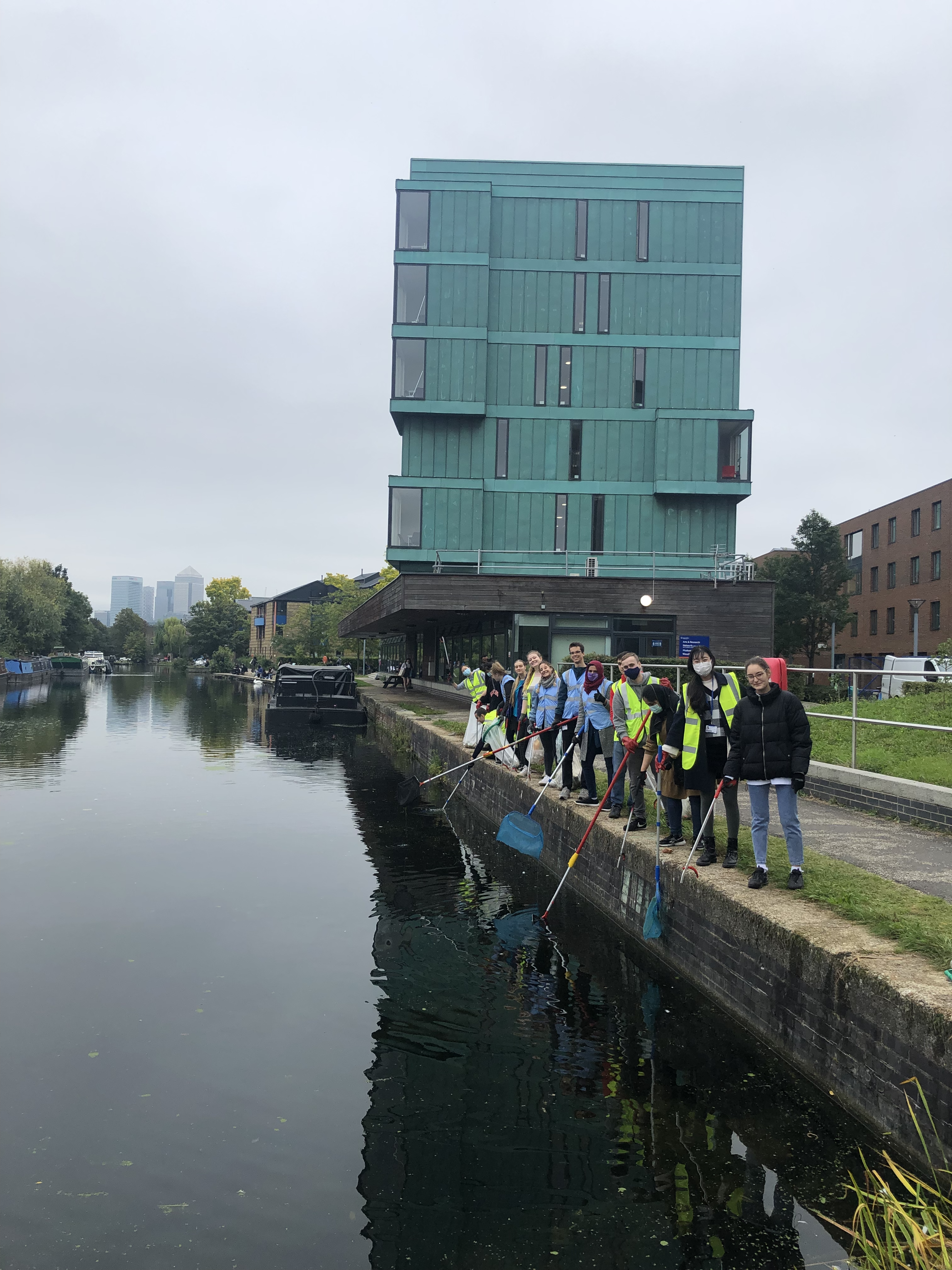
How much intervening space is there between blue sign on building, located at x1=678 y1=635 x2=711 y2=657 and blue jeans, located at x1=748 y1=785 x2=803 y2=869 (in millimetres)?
21097

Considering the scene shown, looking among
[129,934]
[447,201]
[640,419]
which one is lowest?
[129,934]

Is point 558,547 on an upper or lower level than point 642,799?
upper

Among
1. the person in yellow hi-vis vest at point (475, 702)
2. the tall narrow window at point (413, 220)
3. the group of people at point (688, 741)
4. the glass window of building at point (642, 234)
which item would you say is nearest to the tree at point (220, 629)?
the tall narrow window at point (413, 220)

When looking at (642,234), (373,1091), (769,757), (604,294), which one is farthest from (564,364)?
(373,1091)

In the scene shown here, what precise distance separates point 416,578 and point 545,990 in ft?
72.4

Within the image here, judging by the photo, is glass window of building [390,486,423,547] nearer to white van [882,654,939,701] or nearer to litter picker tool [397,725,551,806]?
white van [882,654,939,701]

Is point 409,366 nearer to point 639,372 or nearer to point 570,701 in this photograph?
point 639,372

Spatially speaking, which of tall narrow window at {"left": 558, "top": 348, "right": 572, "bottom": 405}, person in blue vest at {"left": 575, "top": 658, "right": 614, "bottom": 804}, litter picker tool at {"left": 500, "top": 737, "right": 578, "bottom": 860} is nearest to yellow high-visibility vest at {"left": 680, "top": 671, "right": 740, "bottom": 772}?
person in blue vest at {"left": 575, "top": 658, "right": 614, "bottom": 804}

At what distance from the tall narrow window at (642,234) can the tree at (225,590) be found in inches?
3335

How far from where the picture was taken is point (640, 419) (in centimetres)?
3694

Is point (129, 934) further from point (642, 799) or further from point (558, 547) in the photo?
point (558, 547)

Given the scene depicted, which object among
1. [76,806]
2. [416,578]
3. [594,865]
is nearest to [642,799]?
[594,865]

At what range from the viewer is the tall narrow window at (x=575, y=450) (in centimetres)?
3688

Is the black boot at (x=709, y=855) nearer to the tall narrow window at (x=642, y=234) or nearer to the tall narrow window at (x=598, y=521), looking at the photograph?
the tall narrow window at (x=598, y=521)
